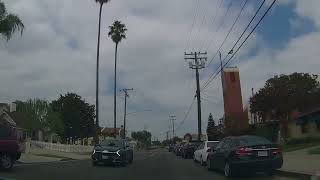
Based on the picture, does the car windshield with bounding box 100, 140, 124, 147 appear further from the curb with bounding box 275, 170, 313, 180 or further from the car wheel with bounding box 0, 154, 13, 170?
the curb with bounding box 275, 170, 313, 180

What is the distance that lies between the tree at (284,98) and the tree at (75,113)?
4228 centimetres

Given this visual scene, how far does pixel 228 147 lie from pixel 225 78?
7336cm

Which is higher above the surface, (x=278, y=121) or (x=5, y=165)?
(x=278, y=121)

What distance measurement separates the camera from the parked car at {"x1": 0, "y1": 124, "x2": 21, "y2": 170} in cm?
2325

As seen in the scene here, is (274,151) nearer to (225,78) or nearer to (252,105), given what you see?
(252,105)

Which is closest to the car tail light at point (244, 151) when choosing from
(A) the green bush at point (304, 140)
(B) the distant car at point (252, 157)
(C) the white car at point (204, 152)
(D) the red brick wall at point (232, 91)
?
(B) the distant car at point (252, 157)

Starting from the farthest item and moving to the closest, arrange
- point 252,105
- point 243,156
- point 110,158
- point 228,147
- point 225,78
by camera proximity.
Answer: point 225,78, point 252,105, point 110,158, point 228,147, point 243,156

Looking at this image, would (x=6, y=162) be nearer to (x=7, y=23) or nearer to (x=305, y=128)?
(x=7, y=23)

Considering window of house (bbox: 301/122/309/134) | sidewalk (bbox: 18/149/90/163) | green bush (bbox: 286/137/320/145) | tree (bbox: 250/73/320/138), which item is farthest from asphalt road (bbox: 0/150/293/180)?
tree (bbox: 250/73/320/138)

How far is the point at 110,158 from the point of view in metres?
29.8

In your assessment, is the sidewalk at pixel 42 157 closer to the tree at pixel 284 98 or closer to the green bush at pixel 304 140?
the green bush at pixel 304 140

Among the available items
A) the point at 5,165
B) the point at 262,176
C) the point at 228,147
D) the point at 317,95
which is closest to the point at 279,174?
the point at 262,176

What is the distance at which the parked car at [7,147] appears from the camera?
23.2m

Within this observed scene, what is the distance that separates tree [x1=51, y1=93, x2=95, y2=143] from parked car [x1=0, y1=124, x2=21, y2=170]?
258ft
